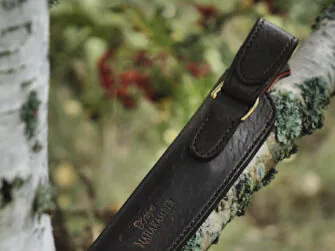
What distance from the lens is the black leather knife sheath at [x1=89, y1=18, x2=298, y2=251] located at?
35.6 inches

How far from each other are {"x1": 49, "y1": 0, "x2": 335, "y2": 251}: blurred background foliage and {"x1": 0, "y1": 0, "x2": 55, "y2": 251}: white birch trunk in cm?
132

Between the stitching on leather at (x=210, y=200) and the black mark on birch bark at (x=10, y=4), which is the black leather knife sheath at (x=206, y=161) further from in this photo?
the black mark on birch bark at (x=10, y=4)

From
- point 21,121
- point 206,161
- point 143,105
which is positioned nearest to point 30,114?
point 21,121

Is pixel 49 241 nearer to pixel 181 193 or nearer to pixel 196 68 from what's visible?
pixel 181 193

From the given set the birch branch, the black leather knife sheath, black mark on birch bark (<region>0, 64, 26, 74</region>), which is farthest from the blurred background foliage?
black mark on birch bark (<region>0, 64, 26, 74</region>)

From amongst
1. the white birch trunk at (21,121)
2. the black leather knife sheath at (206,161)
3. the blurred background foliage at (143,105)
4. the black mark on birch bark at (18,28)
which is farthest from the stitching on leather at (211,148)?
the blurred background foliage at (143,105)

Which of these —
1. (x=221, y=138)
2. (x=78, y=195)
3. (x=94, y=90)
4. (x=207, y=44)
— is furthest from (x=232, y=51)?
(x=221, y=138)

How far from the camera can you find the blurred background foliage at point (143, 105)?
7.45 ft

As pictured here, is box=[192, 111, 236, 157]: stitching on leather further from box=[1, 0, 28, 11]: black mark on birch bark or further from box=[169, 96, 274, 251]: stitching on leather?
box=[1, 0, 28, 11]: black mark on birch bark

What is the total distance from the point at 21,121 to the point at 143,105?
193 centimetres

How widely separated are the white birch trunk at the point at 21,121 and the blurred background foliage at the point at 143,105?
1320mm

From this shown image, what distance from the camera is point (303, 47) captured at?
115 centimetres

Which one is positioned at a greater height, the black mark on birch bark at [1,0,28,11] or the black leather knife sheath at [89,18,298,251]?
the black mark on birch bark at [1,0,28,11]

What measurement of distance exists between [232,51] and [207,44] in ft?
0.52
